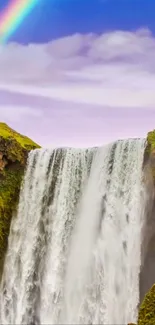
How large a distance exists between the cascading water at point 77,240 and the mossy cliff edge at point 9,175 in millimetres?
770

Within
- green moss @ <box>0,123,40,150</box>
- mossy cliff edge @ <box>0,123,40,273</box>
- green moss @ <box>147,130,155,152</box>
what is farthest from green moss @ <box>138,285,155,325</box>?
green moss @ <box>0,123,40,150</box>

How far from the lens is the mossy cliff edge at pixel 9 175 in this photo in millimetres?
35938

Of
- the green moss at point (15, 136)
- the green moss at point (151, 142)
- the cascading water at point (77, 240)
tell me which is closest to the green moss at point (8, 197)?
the cascading water at point (77, 240)

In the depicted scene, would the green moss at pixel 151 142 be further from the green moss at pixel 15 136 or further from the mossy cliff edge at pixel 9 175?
the green moss at pixel 15 136

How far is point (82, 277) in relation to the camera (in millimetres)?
30109

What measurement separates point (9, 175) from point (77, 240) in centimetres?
890

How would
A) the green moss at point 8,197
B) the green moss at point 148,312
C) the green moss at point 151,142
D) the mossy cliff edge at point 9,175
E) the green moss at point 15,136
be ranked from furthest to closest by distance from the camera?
the green moss at point 15,136, the mossy cliff edge at point 9,175, the green moss at point 8,197, the green moss at point 151,142, the green moss at point 148,312

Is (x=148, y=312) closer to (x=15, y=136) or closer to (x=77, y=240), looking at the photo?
(x=77, y=240)

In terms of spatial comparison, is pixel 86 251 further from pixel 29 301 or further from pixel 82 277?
pixel 29 301

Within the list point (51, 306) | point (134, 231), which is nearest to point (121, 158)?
point (134, 231)

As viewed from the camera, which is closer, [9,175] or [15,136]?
[9,175]

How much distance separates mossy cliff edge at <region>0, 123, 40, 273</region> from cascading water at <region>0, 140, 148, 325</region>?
77cm

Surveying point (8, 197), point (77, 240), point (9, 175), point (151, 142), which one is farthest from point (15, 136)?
point (151, 142)

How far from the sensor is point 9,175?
121 ft
